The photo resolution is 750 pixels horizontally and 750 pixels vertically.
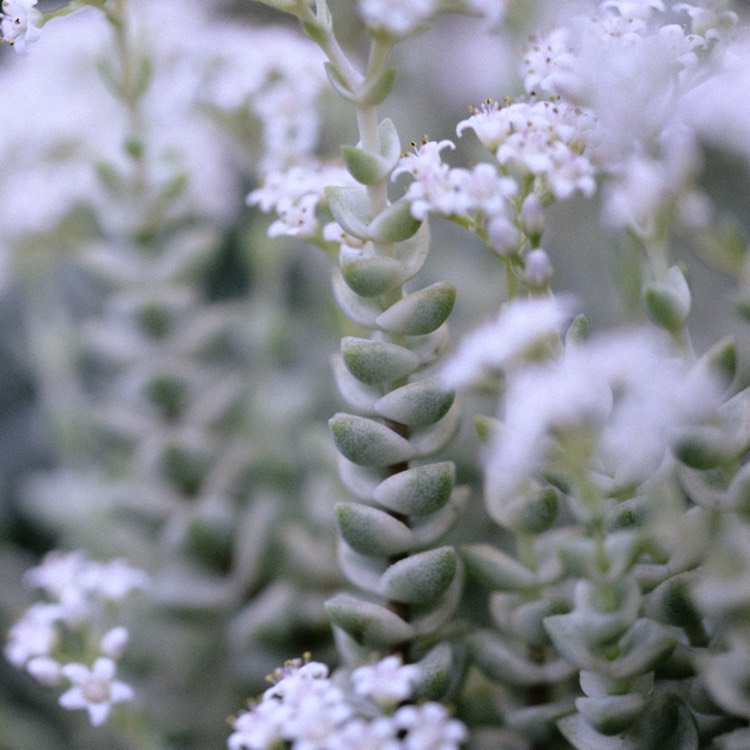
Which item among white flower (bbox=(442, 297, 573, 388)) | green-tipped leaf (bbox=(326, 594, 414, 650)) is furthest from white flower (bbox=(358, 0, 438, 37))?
green-tipped leaf (bbox=(326, 594, 414, 650))

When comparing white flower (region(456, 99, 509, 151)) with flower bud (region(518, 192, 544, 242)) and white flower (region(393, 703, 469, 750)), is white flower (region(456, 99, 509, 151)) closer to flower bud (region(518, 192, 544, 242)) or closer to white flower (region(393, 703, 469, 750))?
flower bud (region(518, 192, 544, 242))

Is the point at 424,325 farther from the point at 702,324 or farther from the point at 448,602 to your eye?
the point at 702,324

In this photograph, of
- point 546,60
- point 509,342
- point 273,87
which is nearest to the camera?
point 509,342

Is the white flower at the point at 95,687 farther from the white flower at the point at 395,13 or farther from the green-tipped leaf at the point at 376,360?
the white flower at the point at 395,13

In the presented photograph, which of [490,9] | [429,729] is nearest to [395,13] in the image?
[490,9]

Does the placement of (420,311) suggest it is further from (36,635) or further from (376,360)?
(36,635)

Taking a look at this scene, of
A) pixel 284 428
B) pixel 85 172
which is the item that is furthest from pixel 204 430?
pixel 85 172

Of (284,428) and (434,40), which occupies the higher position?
(434,40)
